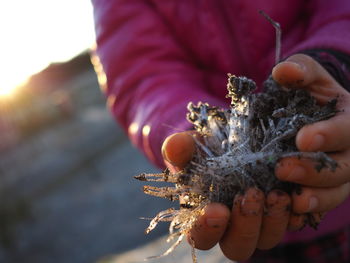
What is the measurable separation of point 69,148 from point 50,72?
21.6ft

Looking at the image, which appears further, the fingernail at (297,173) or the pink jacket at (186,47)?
the pink jacket at (186,47)

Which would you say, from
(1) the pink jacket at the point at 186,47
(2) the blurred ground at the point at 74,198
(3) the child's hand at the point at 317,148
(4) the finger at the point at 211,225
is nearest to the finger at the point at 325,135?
(3) the child's hand at the point at 317,148

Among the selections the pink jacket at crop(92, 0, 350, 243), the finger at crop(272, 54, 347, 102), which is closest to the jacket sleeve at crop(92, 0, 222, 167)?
the pink jacket at crop(92, 0, 350, 243)

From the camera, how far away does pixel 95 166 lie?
20.9ft

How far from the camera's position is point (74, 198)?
531 centimetres

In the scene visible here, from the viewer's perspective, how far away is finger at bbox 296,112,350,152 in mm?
927

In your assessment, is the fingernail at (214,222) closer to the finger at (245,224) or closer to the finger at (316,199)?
the finger at (245,224)

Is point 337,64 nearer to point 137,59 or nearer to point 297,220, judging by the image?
point 297,220

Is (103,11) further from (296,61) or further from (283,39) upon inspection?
(296,61)

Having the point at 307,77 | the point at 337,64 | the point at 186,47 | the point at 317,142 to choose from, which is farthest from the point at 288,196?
the point at 186,47

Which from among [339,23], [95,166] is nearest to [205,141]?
[339,23]

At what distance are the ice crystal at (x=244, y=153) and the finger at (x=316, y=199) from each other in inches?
1.4

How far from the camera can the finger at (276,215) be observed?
98cm

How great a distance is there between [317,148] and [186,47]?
1.11m
